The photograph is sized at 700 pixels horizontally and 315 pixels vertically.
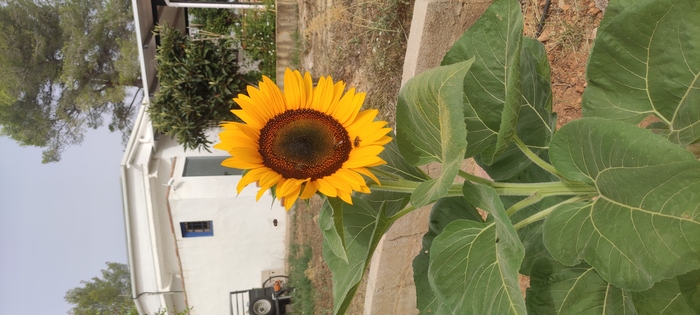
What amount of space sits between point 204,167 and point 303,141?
8.53 metres

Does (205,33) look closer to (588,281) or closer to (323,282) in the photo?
(323,282)

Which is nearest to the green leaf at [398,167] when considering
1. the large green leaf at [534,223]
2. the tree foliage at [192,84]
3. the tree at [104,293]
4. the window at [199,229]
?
the large green leaf at [534,223]

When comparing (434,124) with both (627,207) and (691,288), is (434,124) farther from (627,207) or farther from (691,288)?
(691,288)

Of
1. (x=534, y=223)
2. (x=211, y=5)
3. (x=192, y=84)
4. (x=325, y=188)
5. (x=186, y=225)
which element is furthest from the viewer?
(x=186, y=225)

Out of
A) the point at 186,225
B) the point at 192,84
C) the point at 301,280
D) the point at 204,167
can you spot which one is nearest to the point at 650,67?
the point at 192,84

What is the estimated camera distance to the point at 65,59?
36.1ft

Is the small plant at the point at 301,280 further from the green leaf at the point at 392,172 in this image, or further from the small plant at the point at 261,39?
the green leaf at the point at 392,172

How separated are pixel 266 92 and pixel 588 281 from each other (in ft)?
3.64

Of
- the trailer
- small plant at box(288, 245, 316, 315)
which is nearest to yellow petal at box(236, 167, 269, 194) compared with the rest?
small plant at box(288, 245, 316, 315)

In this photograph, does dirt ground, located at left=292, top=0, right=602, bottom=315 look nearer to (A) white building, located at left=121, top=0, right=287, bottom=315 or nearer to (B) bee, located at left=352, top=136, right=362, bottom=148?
(B) bee, located at left=352, top=136, right=362, bottom=148

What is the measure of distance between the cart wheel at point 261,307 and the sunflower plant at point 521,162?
8564mm

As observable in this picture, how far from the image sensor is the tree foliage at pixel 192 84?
23.2 feet

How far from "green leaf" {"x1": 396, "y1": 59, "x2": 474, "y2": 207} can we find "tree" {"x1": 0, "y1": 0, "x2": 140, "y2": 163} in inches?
393

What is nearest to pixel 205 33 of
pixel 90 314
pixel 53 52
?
pixel 53 52
